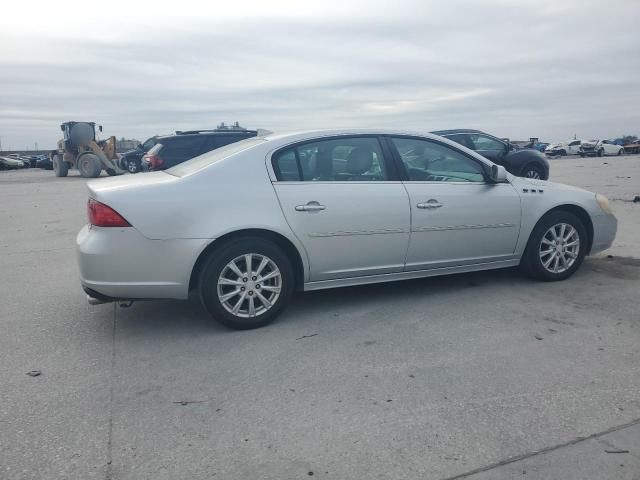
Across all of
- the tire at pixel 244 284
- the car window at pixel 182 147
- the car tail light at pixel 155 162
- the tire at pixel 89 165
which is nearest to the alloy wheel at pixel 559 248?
the tire at pixel 244 284

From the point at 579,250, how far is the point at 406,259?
1.94 meters

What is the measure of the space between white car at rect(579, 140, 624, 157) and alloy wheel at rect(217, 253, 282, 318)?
4695 centimetres

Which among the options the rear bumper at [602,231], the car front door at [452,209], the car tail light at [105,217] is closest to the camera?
the car tail light at [105,217]

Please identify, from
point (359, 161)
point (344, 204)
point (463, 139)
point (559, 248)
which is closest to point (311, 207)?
point (344, 204)

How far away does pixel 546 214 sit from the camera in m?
5.50

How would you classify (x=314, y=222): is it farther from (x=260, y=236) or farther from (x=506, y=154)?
(x=506, y=154)

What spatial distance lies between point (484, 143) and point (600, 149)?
36.5 metres

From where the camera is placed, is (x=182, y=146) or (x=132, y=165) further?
(x=132, y=165)

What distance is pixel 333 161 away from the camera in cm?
480

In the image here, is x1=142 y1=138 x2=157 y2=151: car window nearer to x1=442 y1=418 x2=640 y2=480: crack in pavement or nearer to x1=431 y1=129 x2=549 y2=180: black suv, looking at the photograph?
x1=431 y1=129 x2=549 y2=180: black suv

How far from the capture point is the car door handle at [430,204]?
16.2 feet

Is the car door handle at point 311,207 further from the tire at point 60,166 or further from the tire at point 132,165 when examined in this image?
the tire at point 60,166

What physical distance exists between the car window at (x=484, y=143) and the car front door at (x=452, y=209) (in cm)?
879

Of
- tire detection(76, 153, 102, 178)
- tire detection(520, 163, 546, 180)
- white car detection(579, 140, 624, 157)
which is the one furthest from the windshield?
white car detection(579, 140, 624, 157)
